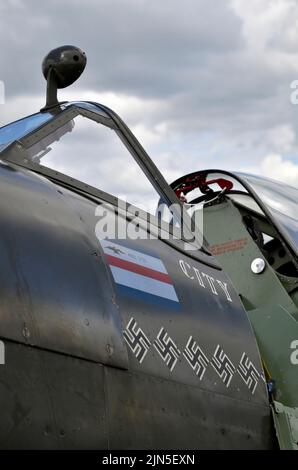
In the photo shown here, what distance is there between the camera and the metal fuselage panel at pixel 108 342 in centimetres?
265

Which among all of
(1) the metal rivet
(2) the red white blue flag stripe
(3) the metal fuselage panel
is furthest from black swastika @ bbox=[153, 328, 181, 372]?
(1) the metal rivet

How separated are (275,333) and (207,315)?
114cm

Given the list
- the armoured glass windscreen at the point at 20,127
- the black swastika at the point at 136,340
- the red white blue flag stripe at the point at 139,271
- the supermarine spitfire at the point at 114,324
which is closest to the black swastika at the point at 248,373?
the supermarine spitfire at the point at 114,324

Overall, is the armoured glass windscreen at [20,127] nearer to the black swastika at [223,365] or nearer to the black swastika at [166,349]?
→ the black swastika at [166,349]

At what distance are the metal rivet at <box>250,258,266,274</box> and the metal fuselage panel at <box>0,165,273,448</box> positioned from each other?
1.61 meters

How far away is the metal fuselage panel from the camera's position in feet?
8.68

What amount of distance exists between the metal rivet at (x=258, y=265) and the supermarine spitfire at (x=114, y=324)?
2.61 ft

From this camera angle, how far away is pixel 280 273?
5895 mm

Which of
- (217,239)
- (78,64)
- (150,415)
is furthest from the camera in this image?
(217,239)

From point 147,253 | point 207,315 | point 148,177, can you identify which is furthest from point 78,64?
point 207,315

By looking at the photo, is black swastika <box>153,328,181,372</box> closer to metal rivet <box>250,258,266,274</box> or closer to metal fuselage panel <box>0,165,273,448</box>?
metal fuselage panel <box>0,165,273,448</box>

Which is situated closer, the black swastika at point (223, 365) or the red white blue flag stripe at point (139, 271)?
the red white blue flag stripe at point (139, 271)

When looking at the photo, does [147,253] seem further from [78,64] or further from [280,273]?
[280,273]

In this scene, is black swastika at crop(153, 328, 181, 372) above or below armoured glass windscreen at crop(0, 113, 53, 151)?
below
